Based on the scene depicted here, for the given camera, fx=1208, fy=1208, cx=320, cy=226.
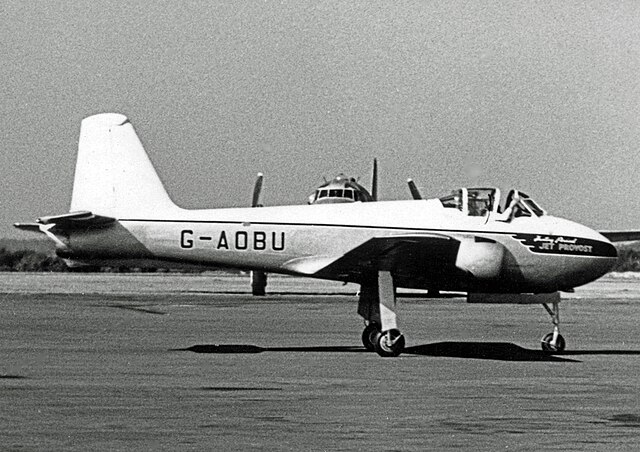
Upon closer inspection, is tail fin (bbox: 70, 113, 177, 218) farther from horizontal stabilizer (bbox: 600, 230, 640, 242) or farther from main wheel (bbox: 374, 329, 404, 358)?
horizontal stabilizer (bbox: 600, 230, 640, 242)

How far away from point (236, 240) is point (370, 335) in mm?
2778

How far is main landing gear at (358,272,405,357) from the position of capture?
1903 centimetres

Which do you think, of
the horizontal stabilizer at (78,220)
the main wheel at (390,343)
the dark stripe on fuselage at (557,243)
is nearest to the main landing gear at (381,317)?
the main wheel at (390,343)

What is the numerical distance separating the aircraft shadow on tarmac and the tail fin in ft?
8.42

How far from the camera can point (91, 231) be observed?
65.9 feet

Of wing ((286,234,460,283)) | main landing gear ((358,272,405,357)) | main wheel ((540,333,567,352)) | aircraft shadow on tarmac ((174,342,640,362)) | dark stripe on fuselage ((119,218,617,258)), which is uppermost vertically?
dark stripe on fuselage ((119,218,617,258))

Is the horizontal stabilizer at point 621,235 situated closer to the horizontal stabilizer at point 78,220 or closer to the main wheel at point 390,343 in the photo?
the main wheel at point 390,343

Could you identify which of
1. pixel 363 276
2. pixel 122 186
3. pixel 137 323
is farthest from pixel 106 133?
pixel 137 323

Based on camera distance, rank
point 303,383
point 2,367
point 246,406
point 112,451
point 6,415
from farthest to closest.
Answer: point 2,367 → point 303,383 → point 246,406 → point 6,415 → point 112,451

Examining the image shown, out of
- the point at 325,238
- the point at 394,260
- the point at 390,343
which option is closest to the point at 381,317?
the point at 390,343

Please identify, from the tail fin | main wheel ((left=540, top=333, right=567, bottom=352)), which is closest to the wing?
main wheel ((left=540, top=333, right=567, bottom=352))

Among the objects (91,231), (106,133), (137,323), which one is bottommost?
(137,323)

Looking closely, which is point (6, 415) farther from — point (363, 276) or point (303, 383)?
point (363, 276)

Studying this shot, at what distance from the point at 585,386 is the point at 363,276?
6171 mm
